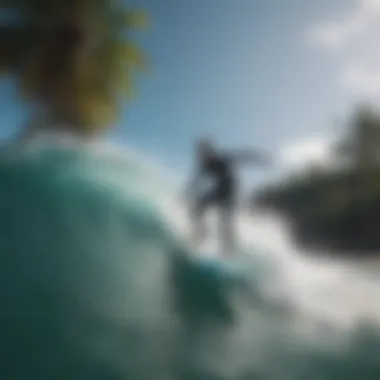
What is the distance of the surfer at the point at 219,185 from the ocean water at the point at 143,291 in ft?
0.22

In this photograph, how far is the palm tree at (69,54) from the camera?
405 centimetres

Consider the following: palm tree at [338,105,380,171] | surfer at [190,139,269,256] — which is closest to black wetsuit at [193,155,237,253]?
surfer at [190,139,269,256]

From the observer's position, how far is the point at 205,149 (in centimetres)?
378

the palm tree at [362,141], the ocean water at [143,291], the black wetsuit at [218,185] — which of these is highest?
the palm tree at [362,141]

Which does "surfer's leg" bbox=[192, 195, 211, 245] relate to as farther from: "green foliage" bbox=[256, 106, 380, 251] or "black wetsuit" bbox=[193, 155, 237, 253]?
"green foliage" bbox=[256, 106, 380, 251]

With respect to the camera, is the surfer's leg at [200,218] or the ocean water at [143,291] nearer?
the ocean water at [143,291]

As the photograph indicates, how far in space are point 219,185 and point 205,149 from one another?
0.16 m

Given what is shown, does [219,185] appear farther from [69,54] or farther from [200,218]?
[69,54]

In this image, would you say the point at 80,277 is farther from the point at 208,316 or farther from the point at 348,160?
the point at 348,160

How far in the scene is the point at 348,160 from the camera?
3939mm

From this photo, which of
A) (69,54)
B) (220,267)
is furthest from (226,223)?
(69,54)

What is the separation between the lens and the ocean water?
362cm

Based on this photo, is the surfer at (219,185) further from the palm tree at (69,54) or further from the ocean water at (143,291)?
the palm tree at (69,54)

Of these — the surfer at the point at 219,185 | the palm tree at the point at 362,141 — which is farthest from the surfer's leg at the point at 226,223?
the palm tree at the point at 362,141
